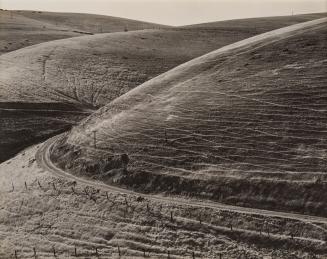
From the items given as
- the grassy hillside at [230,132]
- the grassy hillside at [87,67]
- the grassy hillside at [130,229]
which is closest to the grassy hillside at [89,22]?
the grassy hillside at [87,67]

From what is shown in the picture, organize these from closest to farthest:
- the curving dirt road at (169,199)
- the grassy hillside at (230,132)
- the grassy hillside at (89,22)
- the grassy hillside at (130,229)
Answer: the grassy hillside at (130,229)
the curving dirt road at (169,199)
the grassy hillside at (230,132)
the grassy hillside at (89,22)

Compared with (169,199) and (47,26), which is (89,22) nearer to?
(47,26)

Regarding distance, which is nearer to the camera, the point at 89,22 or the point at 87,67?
the point at 87,67

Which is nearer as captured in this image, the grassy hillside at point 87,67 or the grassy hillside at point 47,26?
the grassy hillside at point 87,67

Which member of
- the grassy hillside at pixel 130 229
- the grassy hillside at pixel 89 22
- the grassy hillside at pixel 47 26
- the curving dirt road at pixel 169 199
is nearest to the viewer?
the grassy hillside at pixel 130 229

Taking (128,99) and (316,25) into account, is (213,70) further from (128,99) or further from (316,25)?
(316,25)

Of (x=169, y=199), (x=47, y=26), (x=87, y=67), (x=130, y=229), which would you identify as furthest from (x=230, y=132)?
(x=47, y=26)

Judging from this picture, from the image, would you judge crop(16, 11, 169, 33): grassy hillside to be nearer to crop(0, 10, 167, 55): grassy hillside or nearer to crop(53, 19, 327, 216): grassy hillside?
crop(0, 10, 167, 55): grassy hillside

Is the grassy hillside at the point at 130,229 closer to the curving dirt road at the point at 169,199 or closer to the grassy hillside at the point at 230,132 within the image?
the curving dirt road at the point at 169,199
